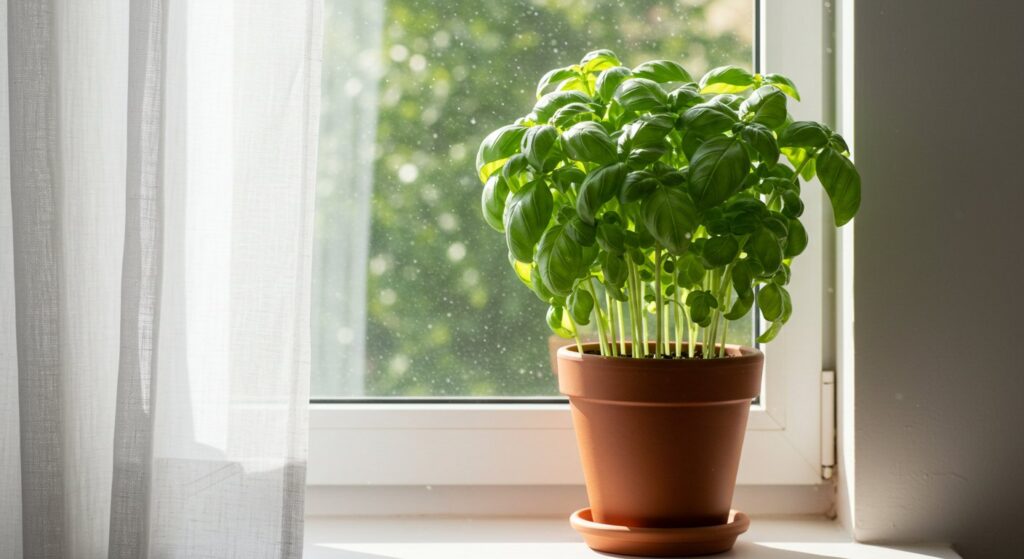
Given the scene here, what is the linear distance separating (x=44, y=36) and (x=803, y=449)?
3.14 ft

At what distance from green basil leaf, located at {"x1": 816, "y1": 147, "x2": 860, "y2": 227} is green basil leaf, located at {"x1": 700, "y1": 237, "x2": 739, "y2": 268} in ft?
0.40

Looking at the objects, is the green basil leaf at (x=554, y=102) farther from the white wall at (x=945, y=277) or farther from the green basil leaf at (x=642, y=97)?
the white wall at (x=945, y=277)

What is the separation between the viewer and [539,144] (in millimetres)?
906

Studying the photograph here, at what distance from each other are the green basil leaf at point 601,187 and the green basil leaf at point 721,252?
11cm

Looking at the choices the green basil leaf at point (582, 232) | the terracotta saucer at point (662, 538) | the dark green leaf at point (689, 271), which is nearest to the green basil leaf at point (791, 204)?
the dark green leaf at point (689, 271)

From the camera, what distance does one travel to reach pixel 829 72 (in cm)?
117

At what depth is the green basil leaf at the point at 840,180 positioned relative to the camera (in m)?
0.94

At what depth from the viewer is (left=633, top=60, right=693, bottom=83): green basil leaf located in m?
0.99

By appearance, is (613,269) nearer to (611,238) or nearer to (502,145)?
(611,238)

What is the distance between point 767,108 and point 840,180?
0.10m

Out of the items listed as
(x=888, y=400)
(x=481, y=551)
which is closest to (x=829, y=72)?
(x=888, y=400)

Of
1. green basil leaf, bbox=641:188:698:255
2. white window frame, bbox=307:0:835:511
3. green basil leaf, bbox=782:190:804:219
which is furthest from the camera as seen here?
white window frame, bbox=307:0:835:511

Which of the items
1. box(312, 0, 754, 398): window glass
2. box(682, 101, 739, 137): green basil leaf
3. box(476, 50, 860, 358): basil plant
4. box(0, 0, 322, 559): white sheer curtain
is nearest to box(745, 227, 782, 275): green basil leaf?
box(476, 50, 860, 358): basil plant

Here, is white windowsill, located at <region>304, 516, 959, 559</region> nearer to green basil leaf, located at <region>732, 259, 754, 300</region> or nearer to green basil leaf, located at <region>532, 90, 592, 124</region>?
green basil leaf, located at <region>732, 259, 754, 300</region>
